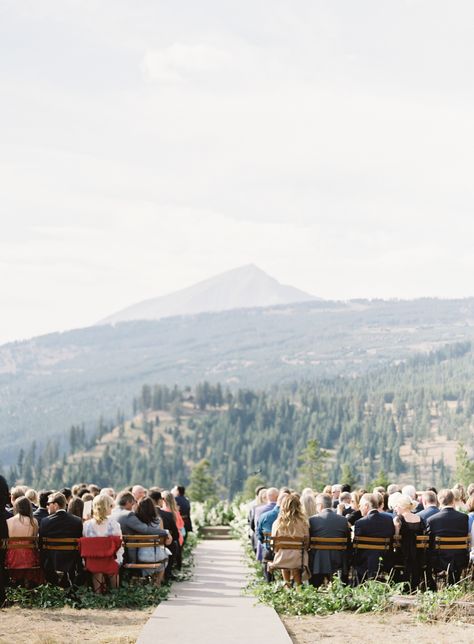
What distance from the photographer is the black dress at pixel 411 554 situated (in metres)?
12.6

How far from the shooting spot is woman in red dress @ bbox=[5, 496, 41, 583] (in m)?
12.3

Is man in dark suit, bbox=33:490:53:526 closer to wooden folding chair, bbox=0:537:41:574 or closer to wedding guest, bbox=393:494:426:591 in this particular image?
wooden folding chair, bbox=0:537:41:574

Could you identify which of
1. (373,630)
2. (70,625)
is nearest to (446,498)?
(373,630)

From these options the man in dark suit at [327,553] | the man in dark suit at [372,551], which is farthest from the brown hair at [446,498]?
the man in dark suit at [327,553]

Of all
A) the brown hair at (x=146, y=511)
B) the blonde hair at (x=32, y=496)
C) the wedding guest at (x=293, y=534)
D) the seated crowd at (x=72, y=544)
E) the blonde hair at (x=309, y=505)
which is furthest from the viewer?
the blonde hair at (x=32, y=496)

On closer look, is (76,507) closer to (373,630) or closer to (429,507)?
(373,630)

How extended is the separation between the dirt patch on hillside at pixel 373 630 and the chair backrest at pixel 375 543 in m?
1.61

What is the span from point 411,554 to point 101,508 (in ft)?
13.6

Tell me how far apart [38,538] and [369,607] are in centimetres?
432

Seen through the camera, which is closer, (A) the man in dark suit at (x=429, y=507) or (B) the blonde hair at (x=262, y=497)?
(A) the man in dark suit at (x=429, y=507)

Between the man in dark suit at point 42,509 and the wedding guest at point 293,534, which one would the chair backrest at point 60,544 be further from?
the wedding guest at point 293,534

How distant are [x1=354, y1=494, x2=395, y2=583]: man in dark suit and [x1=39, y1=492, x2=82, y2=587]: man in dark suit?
372 cm

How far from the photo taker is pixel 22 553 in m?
12.4

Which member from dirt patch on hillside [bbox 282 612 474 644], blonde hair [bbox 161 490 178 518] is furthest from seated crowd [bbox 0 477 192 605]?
dirt patch on hillside [bbox 282 612 474 644]
